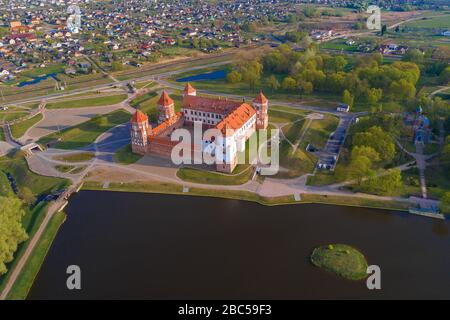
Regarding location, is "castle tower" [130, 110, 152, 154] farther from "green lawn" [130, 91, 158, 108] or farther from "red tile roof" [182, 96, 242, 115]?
"green lawn" [130, 91, 158, 108]

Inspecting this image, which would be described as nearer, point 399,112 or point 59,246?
point 59,246

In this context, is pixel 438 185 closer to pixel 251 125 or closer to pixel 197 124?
pixel 251 125

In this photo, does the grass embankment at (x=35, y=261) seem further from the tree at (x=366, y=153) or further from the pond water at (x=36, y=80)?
the pond water at (x=36, y=80)

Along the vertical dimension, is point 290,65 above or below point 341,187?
above

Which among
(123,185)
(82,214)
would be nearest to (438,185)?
(123,185)

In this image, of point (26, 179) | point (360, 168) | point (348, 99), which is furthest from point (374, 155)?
point (26, 179)

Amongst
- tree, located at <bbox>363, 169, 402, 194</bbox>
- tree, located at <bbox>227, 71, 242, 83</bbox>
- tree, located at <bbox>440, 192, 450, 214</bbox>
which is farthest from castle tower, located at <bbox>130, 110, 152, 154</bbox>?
tree, located at <bbox>440, 192, 450, 214</bbox>

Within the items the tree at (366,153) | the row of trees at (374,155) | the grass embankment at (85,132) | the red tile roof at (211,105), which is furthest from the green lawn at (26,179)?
the tree at (366,153)
